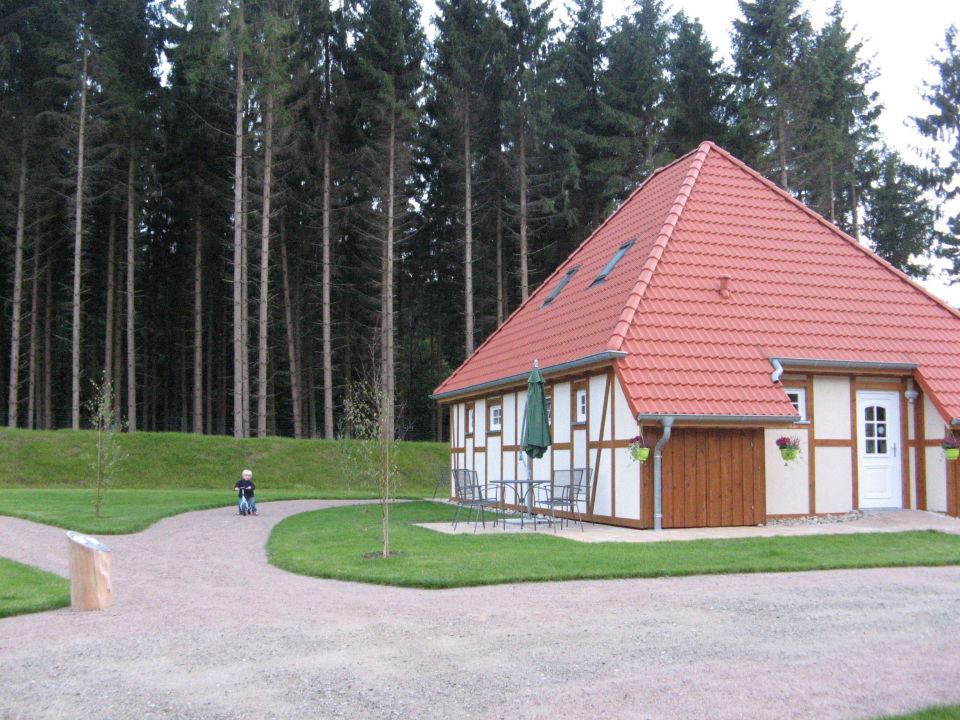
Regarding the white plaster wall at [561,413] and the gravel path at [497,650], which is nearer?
the gravel path at [497,650]

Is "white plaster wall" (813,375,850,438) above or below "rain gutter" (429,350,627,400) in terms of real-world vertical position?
below

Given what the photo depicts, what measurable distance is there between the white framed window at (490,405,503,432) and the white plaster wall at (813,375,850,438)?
693 centimetres

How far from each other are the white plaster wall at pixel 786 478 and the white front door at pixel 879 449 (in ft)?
4.05

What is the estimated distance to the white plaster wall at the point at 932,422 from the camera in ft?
54.1

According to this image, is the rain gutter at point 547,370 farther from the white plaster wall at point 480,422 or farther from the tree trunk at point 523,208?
the tree trunk at point 523,208

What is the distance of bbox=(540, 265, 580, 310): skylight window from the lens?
853 inches

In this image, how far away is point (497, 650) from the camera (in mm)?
6574

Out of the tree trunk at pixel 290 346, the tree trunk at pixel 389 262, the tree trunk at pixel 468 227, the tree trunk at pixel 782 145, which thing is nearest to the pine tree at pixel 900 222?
the tree trunk at pixel 782 145

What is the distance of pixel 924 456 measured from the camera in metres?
16.7

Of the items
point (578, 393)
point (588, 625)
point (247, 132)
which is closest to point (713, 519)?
point (578, 393)

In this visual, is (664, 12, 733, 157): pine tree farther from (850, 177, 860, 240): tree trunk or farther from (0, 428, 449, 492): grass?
(0, 428, 449, 492): grass

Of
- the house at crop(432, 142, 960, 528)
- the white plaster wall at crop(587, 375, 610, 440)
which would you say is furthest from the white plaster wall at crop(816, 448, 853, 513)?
the white plaster wall at crop(587, 375, 610, 440)

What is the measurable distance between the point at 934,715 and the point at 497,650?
2839mm

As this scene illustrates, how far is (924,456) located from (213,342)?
1383 inches
